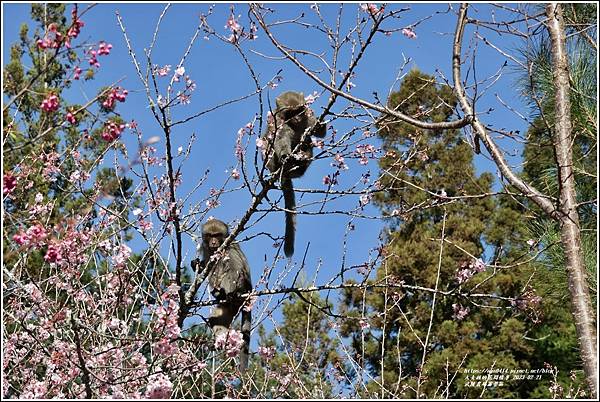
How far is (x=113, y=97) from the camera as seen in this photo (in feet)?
9.36

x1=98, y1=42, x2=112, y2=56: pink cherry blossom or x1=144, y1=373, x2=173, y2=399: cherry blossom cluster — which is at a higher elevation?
x1=98, y1=42, x2=112, y2=56: pink cherry blossom

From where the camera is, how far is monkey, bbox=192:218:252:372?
5.43m

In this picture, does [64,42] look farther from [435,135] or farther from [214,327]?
[435,135]

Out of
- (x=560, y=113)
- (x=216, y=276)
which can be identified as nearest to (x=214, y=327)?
(x=216, y=276)

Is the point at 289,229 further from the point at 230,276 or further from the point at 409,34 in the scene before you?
the point at 409,34

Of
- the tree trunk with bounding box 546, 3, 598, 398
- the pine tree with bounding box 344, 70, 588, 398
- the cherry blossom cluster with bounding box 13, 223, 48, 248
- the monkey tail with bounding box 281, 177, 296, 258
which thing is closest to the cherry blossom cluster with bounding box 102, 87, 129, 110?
the cherry blossom cluster with bounding box 13, 223, 48, 248

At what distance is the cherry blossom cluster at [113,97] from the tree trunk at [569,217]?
175cm

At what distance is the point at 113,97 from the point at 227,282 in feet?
9.71

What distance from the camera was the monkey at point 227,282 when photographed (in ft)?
17.8

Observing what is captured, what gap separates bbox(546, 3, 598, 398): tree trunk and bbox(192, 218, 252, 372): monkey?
8.24 feet

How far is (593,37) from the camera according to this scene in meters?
5.01

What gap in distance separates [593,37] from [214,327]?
10.9 ft

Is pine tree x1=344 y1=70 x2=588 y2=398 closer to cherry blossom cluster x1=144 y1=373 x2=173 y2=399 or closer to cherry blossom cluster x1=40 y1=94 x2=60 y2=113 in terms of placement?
cherry blossom cluster x1=144 y1=373 x2=173 y2=399

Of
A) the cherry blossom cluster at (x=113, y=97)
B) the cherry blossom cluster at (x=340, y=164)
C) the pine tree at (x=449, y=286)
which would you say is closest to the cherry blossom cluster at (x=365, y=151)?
the cherry blossom cluster at (x=340, y=164)
